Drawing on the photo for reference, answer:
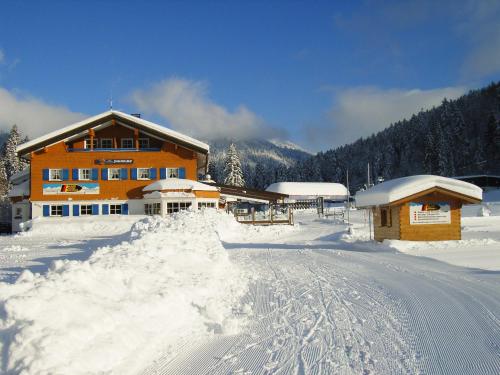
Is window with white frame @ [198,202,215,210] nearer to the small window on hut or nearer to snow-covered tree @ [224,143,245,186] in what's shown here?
the small window on hut

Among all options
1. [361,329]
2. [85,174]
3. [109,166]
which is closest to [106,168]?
[109,166]

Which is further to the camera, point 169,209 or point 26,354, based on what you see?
point 169,209

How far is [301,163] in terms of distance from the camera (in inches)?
4606

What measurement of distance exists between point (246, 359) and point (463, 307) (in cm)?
448

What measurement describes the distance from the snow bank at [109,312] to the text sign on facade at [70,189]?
26.0 meters

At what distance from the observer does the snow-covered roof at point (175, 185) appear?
32.2 metres

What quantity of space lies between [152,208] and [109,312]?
28.4 m

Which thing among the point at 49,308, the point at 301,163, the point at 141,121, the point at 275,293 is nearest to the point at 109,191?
the point at 141,121

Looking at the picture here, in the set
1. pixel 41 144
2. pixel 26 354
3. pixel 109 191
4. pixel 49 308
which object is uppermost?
pixel 41 144

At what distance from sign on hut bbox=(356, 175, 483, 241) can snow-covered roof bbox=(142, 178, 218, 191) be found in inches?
668

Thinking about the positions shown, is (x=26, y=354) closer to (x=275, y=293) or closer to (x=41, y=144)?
(x=275, y=293)

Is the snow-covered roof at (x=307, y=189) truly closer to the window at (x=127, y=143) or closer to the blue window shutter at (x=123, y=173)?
the window at (x=127, y=143)

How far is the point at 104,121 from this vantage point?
34031 mm

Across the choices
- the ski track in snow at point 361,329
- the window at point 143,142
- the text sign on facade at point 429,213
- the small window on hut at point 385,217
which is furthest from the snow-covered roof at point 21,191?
the ski track in snow at point 361,329
